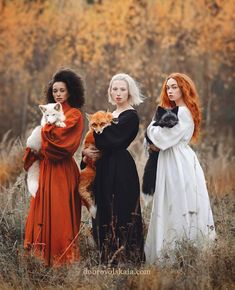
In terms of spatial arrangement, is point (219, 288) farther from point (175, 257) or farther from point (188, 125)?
point (188, 125)

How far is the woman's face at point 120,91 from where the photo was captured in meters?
5.96

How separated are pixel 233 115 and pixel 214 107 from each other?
0.60 metres

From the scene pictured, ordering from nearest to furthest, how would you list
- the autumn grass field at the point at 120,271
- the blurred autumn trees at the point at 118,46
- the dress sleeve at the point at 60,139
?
the autumn grass field at the point at 120,271 < the dress sleeve at the point at 60,139 < the blurred autumn trees at the point at 118,46

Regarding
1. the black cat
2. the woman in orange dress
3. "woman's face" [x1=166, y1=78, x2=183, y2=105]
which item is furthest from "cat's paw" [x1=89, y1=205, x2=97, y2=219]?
"woman's face" [x1=166, y1=78, x2=183, y2=105]

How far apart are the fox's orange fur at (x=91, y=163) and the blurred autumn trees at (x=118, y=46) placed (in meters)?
9.87

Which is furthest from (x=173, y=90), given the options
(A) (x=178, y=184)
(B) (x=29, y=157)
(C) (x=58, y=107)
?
(B) (x=29, y=157)

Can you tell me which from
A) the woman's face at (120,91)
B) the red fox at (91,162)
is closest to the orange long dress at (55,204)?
the red fox at (91,162)

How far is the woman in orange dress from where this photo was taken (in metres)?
5.69

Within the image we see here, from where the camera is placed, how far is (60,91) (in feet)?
19.6

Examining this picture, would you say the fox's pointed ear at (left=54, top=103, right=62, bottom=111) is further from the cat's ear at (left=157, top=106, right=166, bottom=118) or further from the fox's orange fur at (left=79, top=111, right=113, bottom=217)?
the cat's ear at (left=157, top=106, right=166, bottom=118)

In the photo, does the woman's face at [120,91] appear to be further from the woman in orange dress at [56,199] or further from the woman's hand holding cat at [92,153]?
the woman's hand holding cat at [92,153]

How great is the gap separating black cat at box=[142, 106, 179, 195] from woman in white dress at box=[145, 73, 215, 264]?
2.0 inches

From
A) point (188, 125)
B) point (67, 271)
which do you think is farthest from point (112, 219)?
point (188, 125)

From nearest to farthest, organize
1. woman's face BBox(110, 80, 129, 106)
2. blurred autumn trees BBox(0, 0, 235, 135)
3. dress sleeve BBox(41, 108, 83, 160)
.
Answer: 1. dress sleeve BBox(41, 108, 83, 160)
2. woman's face BBox(110, 80, 129, 106)
3. blurred autumn trees BBox(0, 0, 235, 135)
